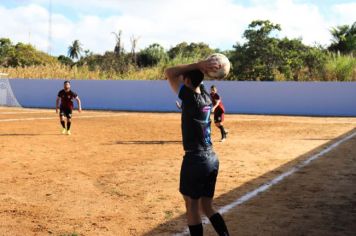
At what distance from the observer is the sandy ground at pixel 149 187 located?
6375 mm

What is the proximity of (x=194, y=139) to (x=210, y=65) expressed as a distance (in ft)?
2.46

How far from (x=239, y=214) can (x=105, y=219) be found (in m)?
1.83

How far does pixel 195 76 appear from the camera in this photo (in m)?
4.54

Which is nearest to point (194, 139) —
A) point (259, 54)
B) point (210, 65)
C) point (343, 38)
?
point (210, 65)

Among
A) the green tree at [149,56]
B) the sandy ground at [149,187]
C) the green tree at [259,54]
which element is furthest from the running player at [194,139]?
the green tree at [149,56]

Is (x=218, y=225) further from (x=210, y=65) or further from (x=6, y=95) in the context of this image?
(x=6, y=95)

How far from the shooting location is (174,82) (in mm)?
→ 4594

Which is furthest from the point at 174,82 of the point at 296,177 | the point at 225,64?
the point at 296,177

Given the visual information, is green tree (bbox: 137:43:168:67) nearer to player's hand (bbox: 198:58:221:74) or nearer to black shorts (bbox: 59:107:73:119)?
black shorts (bbox: 59:107:73:119)

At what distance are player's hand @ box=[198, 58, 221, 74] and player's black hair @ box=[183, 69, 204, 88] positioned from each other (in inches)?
7.4

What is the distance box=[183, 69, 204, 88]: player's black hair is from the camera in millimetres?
4517

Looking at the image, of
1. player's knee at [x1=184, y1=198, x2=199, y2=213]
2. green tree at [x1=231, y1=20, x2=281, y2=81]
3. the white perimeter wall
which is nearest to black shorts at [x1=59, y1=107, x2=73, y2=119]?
player's knee at [x1=184, y1=198, x2=199, y2=213]

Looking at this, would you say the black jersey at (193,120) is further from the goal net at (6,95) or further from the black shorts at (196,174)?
the goal net at (6,95)

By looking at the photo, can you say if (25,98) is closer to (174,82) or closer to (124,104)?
(124,104)
